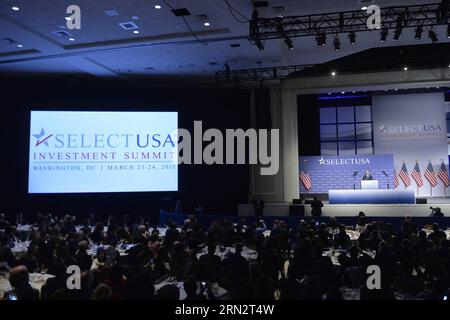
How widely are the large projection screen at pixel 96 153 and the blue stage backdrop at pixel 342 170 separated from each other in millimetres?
6831

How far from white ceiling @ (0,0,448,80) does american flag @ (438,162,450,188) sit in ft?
21.9

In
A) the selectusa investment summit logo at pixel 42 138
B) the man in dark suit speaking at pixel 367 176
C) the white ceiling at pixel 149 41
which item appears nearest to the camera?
the white ceiling at pixel 149 41

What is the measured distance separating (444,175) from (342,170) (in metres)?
4.72

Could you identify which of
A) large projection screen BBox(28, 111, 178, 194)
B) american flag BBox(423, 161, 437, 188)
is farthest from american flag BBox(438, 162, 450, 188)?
large projection screen BBox(28, 111, 178, 194)

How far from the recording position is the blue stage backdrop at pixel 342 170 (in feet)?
60.0

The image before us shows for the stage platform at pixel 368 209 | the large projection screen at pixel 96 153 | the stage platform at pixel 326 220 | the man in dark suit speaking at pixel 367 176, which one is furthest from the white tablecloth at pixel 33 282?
the man in dark suit speaking at pixel 367 176

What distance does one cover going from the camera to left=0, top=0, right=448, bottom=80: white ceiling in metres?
10.6

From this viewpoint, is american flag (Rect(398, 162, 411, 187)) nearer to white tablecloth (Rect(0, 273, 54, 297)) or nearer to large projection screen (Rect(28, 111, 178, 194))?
large projection screen (Rect(28, 111, 178, 194))

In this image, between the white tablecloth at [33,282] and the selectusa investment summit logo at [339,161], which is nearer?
the white tablecloth at [33,282]

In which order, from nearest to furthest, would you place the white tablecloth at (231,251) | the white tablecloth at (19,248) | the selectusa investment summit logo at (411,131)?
the white tablecloth at (231,251)
the white tablecloth at (19,248)
the selectusa investment summit logo at (411,131)

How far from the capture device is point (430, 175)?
61.7ft

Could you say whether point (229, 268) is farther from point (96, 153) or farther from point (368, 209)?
point (368, 209)

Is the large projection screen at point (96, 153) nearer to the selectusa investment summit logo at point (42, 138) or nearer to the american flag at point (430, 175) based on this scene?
the selectusa investment summit logo at point (42, 138)
